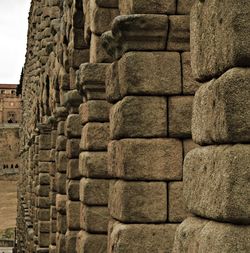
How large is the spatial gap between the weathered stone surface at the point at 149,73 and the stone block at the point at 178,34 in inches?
3.9

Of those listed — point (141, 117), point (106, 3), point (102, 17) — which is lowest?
point (141, 117)

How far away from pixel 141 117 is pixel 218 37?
3.59 metres

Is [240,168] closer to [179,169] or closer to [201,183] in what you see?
→ [201,183]

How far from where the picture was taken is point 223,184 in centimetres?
400

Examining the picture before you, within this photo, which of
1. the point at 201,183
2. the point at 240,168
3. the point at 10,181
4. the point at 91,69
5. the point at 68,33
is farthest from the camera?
the point at 10,181

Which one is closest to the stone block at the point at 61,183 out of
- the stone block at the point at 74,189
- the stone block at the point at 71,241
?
the stone block at the point at 74,189

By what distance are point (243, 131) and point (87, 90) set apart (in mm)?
6812

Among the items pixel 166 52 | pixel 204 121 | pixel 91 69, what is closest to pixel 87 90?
pixel 91 69

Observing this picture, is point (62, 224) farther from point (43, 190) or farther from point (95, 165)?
point (43, 190)

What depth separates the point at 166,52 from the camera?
802 cm

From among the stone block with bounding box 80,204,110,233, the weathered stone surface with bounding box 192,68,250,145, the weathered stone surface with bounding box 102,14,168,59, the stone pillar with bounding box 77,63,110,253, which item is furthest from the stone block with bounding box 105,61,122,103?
the weathered stone surface with bounding box 192,68,250,145

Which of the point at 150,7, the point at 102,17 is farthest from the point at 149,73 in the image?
the point at 102,17

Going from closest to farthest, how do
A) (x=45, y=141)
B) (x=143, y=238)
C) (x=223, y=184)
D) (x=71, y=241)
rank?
(x=223, y=184), (x=143, y=238), (x=71, y=241), (x=45, y=141)

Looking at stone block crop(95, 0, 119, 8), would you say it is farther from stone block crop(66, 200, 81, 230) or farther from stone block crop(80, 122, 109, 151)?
stone block crop(66, 200, 81, 230)
